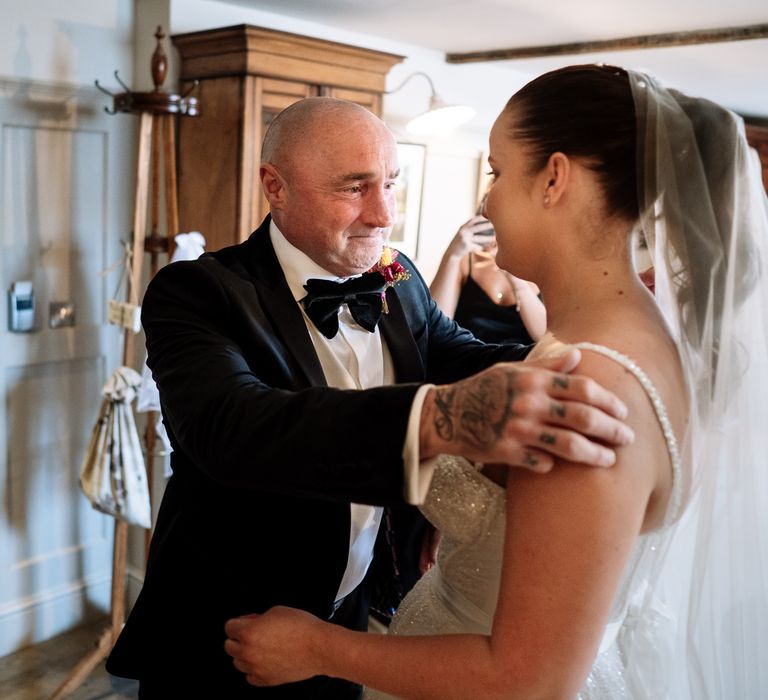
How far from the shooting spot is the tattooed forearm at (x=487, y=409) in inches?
38.1

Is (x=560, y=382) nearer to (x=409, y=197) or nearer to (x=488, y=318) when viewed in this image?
(x=488, y=318)

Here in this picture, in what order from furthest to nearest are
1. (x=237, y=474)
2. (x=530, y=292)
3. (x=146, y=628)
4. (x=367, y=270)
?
(x=530, y=292) → (x=367, y=270) → (x=146, y=628) → (x=237, y=474)

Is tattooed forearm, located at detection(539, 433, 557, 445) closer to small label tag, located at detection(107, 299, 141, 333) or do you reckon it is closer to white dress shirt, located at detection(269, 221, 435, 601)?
white dress shirt, located at detection(269, 221, 435, 601)

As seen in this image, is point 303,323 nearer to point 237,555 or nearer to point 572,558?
point 237,555

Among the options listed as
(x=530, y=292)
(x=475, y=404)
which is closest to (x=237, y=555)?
(x=475, y=404)

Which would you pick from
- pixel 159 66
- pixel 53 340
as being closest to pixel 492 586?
pixel 159 66

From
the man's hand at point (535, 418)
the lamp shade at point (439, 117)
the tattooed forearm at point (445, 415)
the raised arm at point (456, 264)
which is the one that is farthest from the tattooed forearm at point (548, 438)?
the lamp shade at point (439, 117)

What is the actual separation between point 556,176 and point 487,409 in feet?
1.20

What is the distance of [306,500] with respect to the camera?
154 centimetres

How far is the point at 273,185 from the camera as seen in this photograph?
1.78 m

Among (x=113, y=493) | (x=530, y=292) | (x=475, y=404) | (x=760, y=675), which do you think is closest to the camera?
(x=475, y=404)

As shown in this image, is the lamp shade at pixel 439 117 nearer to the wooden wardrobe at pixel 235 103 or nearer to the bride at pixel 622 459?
the wooden wardrobe at pixel 235 103

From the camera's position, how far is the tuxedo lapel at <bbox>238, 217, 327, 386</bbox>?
1540mm

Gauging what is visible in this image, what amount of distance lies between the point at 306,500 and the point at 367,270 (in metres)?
0.51
